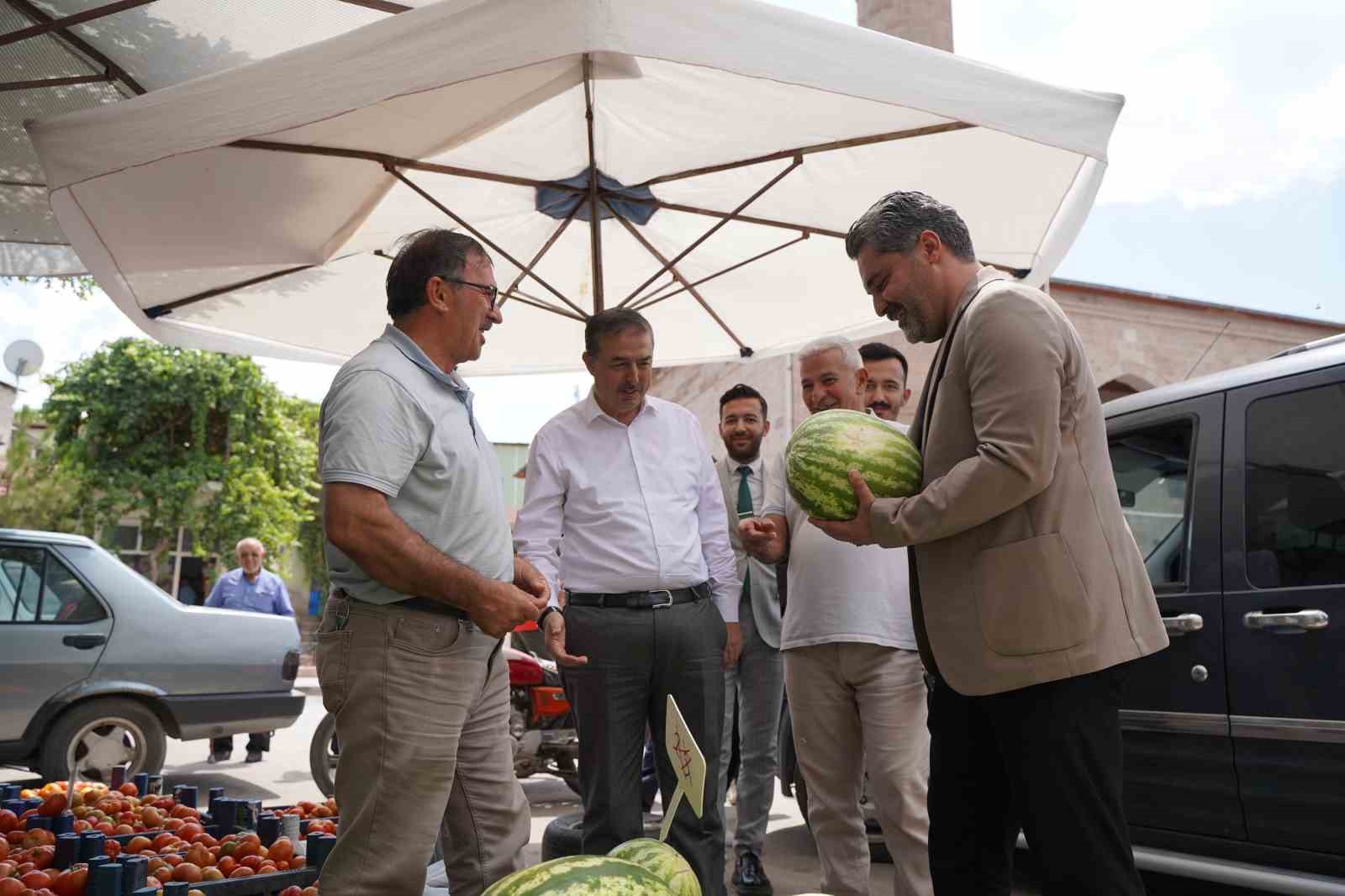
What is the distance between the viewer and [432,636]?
245 centimetres

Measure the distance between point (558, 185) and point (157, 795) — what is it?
342cm

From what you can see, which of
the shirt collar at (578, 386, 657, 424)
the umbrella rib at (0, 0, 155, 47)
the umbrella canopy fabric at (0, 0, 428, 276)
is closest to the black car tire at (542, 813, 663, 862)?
the shirt collar at (578, 386, 657, 424)

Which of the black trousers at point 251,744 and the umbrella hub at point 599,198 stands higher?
the umbrella hub at point 599,198

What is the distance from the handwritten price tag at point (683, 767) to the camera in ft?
5.53

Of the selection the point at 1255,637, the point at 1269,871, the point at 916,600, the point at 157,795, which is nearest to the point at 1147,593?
the point at 916,600

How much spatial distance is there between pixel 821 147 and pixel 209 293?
3.10 m

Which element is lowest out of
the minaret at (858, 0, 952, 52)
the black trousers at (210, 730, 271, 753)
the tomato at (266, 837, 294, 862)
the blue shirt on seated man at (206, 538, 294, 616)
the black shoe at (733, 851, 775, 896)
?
the black trousers at (210, 730, 271, 753)

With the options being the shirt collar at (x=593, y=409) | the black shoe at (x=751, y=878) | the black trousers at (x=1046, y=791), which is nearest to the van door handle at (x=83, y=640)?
the black shoe at (x=751, y=878)

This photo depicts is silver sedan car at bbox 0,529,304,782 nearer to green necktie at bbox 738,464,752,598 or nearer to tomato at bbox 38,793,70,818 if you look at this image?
tomato at bbox 38,793,70,818

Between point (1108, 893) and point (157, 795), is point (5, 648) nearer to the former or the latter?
point (157, 795)

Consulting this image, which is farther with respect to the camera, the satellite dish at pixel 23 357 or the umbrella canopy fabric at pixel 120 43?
the satellite dish at pixel 23 357

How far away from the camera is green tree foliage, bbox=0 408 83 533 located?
30.5 metres

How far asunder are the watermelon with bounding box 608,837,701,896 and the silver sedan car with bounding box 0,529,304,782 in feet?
23.0

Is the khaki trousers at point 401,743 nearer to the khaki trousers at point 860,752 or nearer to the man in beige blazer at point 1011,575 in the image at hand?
the man in beige blazer at point 1011,575
